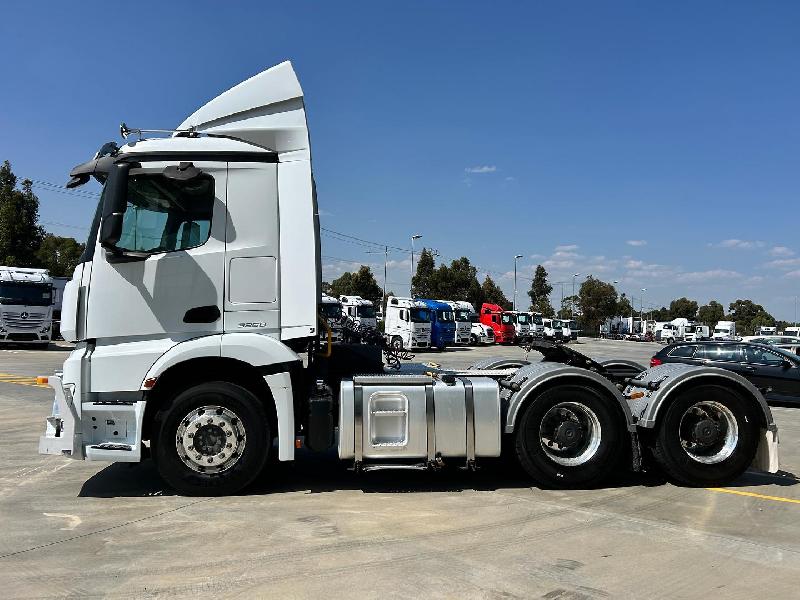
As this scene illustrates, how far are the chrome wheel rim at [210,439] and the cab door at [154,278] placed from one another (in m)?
0.65

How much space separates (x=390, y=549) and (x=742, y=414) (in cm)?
415

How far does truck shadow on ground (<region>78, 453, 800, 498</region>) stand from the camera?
632 centimetres

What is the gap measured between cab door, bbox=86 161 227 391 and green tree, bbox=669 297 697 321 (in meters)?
141

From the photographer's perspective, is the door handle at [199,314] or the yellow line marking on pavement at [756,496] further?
the yellow line marking on pavement at [756,496]

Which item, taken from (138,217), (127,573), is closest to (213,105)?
(138,217)

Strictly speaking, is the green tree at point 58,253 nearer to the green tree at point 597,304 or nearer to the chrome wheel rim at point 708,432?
the chrome wheel rim at point 708,432

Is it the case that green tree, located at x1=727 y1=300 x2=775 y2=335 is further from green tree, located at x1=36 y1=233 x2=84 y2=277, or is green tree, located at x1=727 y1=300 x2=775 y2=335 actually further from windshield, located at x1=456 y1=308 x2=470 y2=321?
green tree, located at x1=36 y1=233 x2=84 y2=277

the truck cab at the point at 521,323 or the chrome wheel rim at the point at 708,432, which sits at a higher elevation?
the truck cab at the point at 521,323

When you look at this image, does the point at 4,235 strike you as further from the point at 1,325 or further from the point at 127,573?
the point at 127,573

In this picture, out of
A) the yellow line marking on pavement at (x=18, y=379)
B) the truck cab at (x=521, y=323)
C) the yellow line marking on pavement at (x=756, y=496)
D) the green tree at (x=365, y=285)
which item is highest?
the green tree at (x=365, y=285)

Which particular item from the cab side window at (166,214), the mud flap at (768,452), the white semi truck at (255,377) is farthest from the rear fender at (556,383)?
the cab side window at (166,214)

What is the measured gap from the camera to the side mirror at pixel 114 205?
5.42 meters

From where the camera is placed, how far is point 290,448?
589 cm

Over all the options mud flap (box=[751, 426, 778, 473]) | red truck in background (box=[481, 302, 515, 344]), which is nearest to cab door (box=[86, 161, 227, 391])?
mud flap (box=[751, 426, 778, 473])
